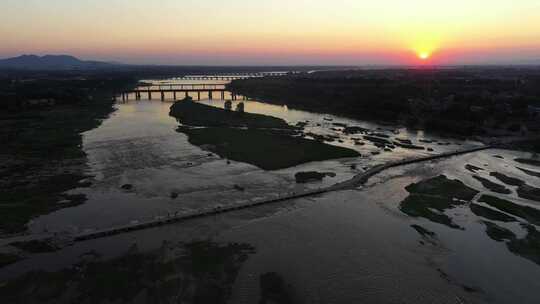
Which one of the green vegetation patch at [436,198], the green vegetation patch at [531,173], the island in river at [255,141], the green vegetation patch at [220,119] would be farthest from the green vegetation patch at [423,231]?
the green vegetation patch at [220,119]

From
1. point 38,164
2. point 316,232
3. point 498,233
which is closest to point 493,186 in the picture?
point 498,233

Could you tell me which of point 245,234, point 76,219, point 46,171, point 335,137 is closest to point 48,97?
point 46,171

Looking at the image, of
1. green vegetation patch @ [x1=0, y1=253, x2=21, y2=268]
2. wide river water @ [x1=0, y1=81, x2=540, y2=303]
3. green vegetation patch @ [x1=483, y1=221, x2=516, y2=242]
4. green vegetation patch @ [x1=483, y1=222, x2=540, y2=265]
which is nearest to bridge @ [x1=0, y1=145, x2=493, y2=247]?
wide river water @ [x1=0, y1=81, x2=540, y2=303]

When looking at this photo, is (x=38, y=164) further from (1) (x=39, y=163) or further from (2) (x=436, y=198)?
(2) (x=436, y=198)

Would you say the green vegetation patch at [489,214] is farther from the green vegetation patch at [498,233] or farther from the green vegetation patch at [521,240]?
the green vegetation patch at [498,233]

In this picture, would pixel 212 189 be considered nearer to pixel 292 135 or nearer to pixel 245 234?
pixel 245 234

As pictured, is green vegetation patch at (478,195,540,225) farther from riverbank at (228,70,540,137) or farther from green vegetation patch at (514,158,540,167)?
riverbank at (228,70,540,137)
